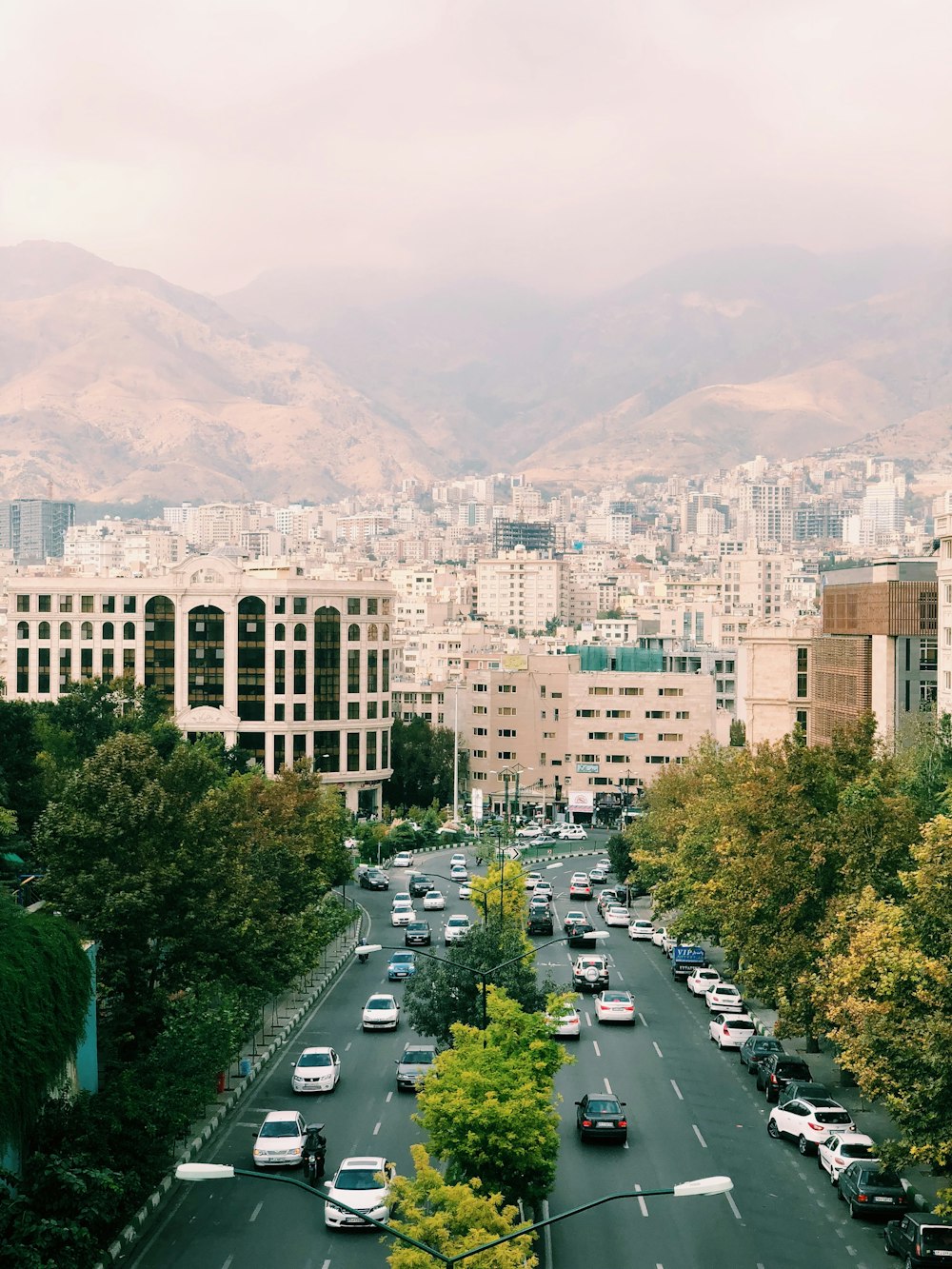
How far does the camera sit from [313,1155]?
3659 centimetres

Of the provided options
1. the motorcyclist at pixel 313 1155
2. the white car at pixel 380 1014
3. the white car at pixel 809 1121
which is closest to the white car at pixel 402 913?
the white car at pixel 380 1014

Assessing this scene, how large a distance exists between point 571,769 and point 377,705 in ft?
79.7

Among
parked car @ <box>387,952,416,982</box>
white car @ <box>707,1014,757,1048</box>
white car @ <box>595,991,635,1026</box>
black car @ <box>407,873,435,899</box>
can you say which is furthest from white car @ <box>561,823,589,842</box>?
white car @ <box>707,1014,757,1048</box>

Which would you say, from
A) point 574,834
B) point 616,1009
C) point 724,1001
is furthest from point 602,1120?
point 574,834

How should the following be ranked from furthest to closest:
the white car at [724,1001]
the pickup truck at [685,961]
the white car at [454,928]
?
the white car at [454,928] → the pickup truck at [685,961] → the white car at [724,1001]

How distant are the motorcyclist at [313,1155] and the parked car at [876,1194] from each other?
10.8 m

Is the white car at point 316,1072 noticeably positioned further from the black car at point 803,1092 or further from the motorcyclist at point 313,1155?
the black car at point 803,1092

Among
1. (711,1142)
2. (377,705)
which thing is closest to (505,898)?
(711,1142)

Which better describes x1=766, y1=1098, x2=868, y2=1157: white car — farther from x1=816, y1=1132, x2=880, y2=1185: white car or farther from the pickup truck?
the pickup truck

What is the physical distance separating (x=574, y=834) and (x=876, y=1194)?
10075 centimetres

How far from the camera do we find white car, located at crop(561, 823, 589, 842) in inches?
5236

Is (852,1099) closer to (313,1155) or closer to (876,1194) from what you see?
(876,1194)

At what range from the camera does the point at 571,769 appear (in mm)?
157125

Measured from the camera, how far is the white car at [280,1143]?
36.7 m
